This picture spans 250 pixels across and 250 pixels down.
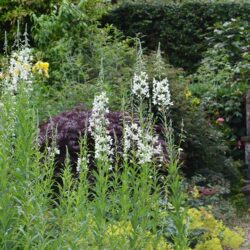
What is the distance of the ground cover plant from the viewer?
3.75 m

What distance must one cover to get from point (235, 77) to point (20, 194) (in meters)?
6.86

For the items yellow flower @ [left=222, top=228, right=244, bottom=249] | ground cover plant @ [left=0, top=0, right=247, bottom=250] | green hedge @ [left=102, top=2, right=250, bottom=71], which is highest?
green hedge @ [left=102, top=2, right=250, bottom=71]

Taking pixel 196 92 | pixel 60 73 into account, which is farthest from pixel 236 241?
pixel 196 92

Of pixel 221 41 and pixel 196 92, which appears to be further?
pixel 221 41

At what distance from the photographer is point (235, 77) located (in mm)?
10141

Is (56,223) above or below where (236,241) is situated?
above

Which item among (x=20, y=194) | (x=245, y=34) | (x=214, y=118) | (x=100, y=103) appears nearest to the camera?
(x=20, y=194)

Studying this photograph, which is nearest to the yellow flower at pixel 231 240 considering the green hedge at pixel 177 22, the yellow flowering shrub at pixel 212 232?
the yellow flowering shrub at pixel 212 232

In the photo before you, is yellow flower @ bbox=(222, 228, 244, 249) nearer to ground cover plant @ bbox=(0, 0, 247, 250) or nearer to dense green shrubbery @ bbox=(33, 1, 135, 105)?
ground cover plant @ bbox=(0, 0, 247, 250)

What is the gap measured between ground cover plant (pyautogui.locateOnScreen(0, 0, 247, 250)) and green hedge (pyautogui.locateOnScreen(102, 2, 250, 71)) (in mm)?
2777

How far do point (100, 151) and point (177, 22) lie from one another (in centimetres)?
1049

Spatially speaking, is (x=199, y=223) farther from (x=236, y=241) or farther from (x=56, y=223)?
(x=56, y=223)

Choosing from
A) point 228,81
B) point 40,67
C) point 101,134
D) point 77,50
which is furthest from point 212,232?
point 228,81

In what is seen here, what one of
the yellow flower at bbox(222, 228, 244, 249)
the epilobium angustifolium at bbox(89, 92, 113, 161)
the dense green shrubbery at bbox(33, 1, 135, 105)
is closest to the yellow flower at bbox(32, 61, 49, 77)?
the dense green shrubbery at bbox(33, 1, 135, 105)
